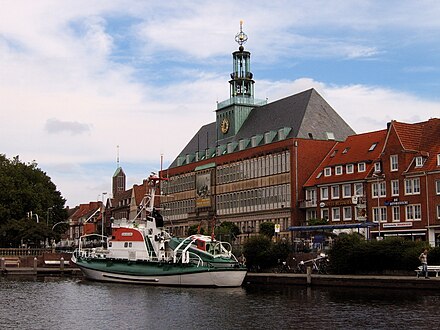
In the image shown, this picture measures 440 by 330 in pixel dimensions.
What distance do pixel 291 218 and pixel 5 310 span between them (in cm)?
5366

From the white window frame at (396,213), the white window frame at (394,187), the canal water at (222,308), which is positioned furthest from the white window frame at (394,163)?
the canal water at (222,308)

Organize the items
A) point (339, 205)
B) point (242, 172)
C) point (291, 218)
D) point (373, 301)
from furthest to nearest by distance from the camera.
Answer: point (242, 172) → point (291, 218) → point (339, 205) → point (373, 301)

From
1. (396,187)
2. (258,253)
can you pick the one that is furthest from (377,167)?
(258,253)

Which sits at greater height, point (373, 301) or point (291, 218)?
point (291, 218)

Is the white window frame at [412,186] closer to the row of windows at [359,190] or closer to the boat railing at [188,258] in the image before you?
the row of windows at [359,190]

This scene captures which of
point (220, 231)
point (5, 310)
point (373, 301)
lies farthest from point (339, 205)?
point (5, 310)

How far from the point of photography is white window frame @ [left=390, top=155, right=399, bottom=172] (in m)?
81.0

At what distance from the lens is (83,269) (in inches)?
3110

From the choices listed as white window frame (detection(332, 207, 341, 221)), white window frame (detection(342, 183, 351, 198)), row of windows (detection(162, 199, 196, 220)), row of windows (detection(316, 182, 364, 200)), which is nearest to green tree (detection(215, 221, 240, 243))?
row of windows (detection(316, 182, 364, 200))

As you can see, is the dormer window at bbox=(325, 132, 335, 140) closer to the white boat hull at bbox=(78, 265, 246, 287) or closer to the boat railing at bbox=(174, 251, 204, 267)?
the boat railing at bbox=(174, 251, 204, 267)

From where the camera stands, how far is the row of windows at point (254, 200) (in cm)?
9812

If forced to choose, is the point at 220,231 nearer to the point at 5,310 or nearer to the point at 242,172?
the point at 242,172

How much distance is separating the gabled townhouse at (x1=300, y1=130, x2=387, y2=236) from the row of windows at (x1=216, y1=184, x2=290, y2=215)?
3.77 metres

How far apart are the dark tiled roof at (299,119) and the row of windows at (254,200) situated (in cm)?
791
